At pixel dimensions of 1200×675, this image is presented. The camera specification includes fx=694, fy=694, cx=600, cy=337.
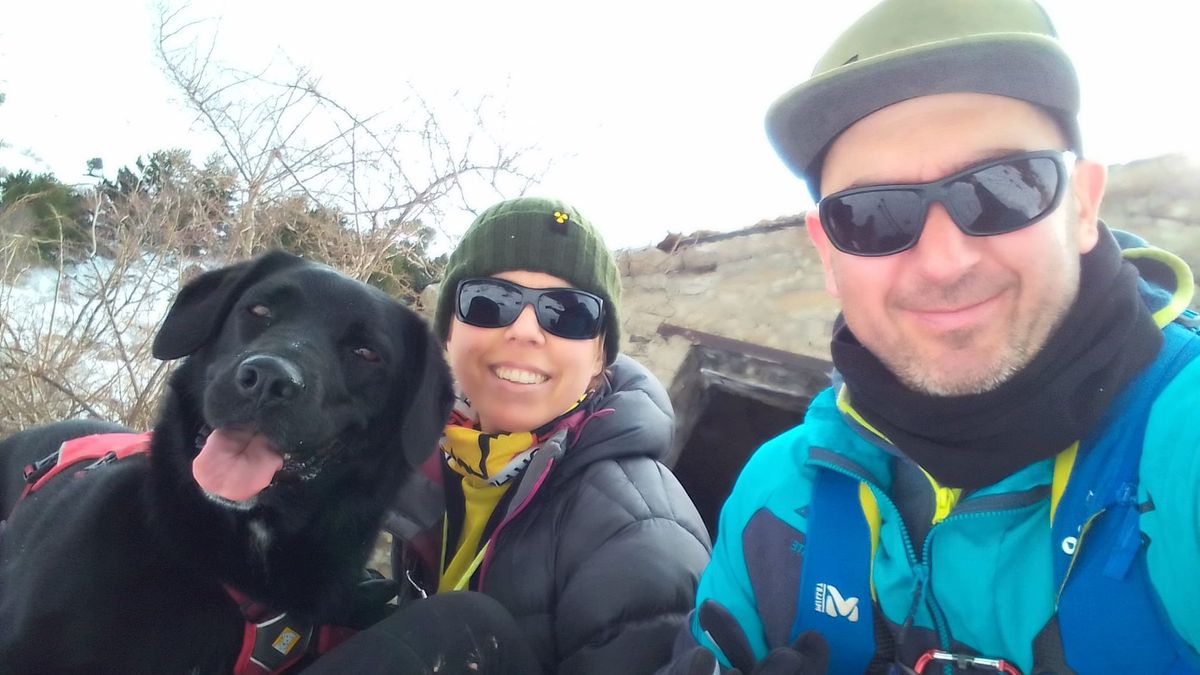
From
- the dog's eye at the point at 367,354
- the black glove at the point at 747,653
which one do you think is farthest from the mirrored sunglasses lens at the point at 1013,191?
the dog's eye at the point at 367,354

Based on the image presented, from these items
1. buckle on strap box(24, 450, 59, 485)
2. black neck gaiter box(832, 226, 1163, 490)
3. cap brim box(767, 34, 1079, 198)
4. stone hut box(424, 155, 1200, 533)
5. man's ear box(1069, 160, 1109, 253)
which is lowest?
stone hut box(424, 155, 1200, 533)

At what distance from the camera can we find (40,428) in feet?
9.62

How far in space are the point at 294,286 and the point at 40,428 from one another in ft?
5.58

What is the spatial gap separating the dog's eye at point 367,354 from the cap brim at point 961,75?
5.00ft

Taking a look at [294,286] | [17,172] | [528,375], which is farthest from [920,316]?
[17,172]

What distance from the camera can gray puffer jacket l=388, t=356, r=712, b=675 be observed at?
1785 mm

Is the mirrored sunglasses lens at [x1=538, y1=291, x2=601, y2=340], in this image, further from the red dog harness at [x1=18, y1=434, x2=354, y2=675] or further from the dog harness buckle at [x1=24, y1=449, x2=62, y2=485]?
the dog harness buckle at [x1=24, y1=449, x2=62, y2=485]

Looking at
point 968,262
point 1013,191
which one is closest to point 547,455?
point 968,262

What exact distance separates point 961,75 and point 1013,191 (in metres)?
0.26

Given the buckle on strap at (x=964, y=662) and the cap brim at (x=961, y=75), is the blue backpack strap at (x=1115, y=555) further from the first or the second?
the cap brim at (x=961, y=75)

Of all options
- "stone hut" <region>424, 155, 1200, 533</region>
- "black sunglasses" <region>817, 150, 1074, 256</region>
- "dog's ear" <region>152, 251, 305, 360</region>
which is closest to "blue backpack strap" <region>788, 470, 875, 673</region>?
"black sunglasses" <region>817, 150, 1074, 256</region>

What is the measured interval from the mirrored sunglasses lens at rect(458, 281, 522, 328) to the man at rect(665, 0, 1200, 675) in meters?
1.09

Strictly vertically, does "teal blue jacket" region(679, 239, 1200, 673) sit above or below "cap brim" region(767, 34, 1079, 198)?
below

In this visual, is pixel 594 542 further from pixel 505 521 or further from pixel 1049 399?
pixel 1049 399
